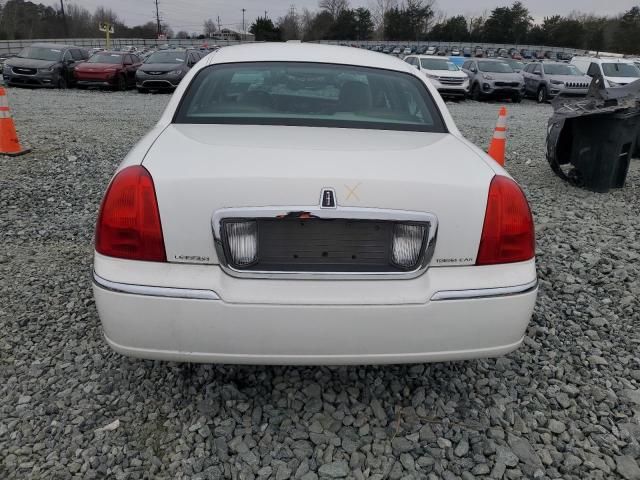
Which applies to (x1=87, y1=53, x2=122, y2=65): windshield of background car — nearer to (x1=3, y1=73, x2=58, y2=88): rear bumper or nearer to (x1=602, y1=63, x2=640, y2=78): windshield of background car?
(x1=3, y1=73, x2=58, y2=88): rear bumper

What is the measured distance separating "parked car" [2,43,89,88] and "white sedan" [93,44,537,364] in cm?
1861

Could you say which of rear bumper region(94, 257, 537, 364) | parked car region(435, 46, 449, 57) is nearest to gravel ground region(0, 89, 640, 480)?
rear bumper region(94, 257, 537, 364)

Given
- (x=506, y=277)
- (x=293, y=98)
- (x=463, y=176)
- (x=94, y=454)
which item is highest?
(x=293, y=98)

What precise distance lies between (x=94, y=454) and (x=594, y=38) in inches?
3327

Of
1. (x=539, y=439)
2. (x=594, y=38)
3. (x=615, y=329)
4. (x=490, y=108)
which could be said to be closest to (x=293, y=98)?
(x=539, y=439)

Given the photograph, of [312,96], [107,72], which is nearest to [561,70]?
[107,72]

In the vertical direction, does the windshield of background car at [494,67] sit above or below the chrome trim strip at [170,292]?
above

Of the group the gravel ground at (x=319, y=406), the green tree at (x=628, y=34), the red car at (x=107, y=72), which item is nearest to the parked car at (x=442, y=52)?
the green tree at (x=628, y=34)

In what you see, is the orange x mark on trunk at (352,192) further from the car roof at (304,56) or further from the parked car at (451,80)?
the parked car at (451,80)

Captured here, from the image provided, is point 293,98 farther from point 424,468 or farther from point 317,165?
point 424,468

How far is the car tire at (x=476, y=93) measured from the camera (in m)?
19.7

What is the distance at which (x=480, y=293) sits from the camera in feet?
6.61

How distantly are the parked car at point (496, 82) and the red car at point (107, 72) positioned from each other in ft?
42.5

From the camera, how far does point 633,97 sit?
6.06 metres
